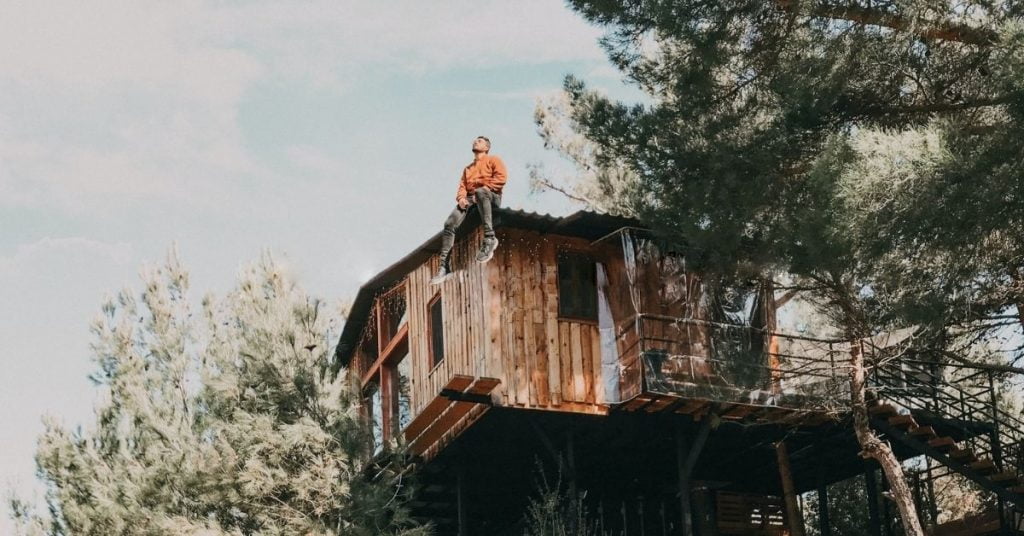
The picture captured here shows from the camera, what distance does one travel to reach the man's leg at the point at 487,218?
17.3 meters

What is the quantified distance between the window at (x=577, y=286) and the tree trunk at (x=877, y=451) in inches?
154

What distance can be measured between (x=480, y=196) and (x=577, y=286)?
1974 millimetres

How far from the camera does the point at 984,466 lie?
17812mm

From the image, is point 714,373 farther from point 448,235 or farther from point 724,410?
point 448,235

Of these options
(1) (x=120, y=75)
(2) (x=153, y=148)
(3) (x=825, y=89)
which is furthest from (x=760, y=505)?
(2) (x=153, y=148)

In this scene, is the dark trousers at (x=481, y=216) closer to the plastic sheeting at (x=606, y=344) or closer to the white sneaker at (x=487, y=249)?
the white sneaker at (x=487, y=249)

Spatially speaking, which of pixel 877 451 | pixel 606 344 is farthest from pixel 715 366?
pixel 877 451

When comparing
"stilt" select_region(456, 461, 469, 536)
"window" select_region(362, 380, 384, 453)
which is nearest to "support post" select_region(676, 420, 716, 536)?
"stilt" select_region(456, 461, 469, 536)

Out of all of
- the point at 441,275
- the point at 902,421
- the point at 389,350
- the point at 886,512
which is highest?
the point at 441,275

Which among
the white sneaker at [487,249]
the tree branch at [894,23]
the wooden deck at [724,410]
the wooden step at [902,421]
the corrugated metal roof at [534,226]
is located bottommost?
the wooden step at [902,421]

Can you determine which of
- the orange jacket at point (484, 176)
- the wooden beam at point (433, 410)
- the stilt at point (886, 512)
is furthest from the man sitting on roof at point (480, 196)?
the stilt at point (886, 512)

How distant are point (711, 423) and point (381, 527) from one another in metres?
4.65

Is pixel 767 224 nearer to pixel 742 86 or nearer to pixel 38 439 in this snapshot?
pixel 742 86

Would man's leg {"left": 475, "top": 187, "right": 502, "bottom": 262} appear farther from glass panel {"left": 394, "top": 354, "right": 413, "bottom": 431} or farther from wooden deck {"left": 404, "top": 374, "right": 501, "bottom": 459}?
glass panel {"left": 394, "top": 354, "right": 413, "bottom": 431}
